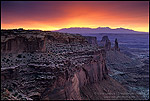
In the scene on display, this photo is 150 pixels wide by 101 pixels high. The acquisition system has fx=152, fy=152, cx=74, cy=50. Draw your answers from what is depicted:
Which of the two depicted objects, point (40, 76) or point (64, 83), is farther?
point (64, 83)

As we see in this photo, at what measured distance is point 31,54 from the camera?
2266 centimetres

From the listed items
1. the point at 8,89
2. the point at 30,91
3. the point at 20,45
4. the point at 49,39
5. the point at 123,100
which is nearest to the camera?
the point at 8,89

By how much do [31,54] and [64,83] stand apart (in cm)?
664

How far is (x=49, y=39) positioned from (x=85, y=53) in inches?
332

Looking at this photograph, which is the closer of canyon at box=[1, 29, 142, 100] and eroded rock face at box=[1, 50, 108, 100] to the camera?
canyon at box=[1, 29, 142, 100]

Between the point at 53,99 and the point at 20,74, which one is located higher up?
the point at 20,74

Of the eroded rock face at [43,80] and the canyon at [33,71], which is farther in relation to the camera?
the eroded rock face at [43,80]

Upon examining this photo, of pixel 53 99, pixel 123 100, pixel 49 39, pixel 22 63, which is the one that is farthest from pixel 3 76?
pixel 123 100

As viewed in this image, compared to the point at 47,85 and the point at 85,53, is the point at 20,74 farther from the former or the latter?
the point at 85,53

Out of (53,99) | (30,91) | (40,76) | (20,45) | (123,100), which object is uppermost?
(20,45)

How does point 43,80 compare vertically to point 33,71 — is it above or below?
below

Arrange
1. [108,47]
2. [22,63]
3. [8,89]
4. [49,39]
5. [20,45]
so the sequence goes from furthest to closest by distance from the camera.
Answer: [108,47] → [49,39] → [20,45] → [22,63] → [8,89]

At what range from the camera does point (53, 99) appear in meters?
19.7

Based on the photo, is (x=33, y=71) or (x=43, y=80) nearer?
(x=43, y=80)
